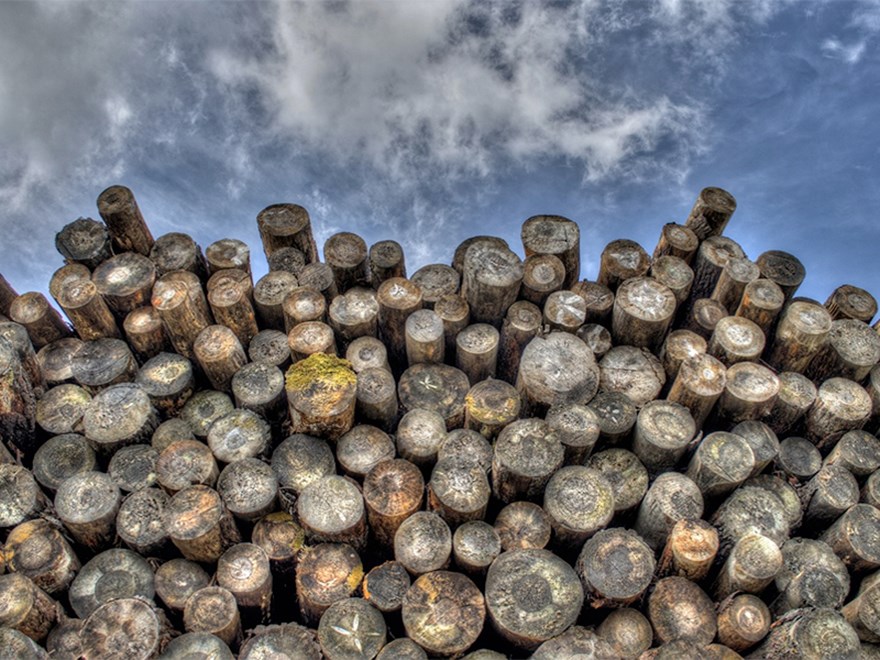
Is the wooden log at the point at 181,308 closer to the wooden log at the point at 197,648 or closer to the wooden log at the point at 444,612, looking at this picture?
the wooden log at the point at 197,648

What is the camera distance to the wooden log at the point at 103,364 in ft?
22.2

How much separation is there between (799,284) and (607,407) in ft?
9.02

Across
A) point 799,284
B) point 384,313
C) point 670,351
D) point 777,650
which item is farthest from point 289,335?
point 799,284

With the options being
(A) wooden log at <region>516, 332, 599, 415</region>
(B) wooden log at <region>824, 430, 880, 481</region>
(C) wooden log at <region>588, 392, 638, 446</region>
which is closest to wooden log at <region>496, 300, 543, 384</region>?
(A) wooden log at <region>516, 332, 599, 415</region>

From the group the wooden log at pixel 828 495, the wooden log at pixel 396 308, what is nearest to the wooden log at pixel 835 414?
the wooden log at pixel 828 495

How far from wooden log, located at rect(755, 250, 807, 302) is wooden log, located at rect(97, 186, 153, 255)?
6554mm

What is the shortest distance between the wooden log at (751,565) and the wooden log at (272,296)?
183 inches

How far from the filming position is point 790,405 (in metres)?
6.66

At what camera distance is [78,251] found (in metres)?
7.46

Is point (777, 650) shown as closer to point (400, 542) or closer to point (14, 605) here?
point (400, 542)

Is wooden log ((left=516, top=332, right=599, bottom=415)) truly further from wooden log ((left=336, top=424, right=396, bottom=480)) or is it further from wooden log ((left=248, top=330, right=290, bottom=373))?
wooden log ((left=248, top=330, right=290, bottom=373))

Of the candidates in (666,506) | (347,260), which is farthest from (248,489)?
(666,506)

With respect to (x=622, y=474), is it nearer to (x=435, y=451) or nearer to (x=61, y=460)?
(x=435, y=451)

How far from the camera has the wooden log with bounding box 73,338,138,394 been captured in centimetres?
677
